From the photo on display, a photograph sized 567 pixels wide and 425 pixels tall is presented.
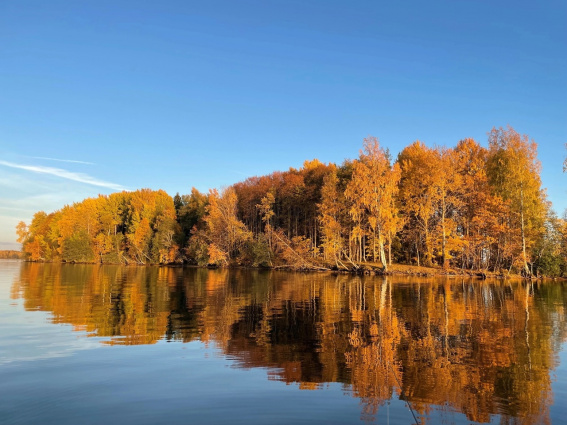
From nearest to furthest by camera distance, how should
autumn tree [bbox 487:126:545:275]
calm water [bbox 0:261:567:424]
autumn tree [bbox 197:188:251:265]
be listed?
1. calm water [bbox 0:261:567:424]
2. autumn tree [bbox 487:126:545:275]
3. autumn tree [bbox 197:188:251:265]

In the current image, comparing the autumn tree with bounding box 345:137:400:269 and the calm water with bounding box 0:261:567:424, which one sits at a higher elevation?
the autumn tree with bounding box 345:137:400:269

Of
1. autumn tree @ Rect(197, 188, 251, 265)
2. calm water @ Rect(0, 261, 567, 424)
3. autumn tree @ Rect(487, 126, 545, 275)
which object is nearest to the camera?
calm water @ Rect(0, 261, 567, 424)

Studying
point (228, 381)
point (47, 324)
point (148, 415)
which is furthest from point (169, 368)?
point (47, 324)

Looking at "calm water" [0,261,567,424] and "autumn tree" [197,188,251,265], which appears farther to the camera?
"autumn tree" [197,188,251,265]

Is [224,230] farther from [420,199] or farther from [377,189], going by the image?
[420,199]

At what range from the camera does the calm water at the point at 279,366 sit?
748cm

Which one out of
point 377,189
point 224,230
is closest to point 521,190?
point 377,189

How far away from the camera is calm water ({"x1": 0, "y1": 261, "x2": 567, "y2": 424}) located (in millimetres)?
7477

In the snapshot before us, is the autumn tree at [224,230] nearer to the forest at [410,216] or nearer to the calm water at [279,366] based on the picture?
the forest at [410,216]

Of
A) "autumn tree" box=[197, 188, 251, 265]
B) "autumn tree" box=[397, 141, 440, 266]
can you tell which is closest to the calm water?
"autumn tree" box=[397, 141, 440, 266]

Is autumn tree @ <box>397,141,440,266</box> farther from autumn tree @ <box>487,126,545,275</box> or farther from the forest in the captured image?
autumn tree @ <box>487,126,545,275</box>

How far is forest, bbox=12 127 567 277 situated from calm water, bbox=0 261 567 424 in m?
35.2

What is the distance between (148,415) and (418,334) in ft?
35.8

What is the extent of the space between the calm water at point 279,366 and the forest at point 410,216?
3523cm
